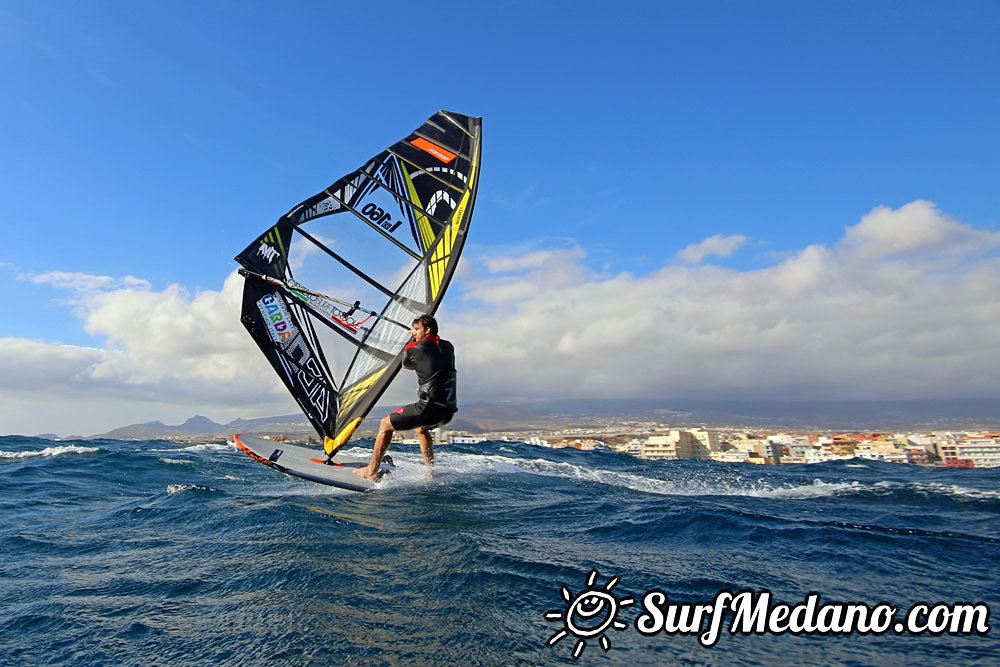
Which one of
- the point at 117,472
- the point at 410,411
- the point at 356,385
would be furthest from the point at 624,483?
the point at 117,472

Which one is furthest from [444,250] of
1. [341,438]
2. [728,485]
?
[728,485]

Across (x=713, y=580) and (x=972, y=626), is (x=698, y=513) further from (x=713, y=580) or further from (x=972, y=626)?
(x=972, y=626)

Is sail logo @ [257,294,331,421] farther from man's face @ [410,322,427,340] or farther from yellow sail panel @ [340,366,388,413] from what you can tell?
man's face @ [410,322,427,340]

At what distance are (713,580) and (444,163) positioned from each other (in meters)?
8.13

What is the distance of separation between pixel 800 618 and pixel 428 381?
5.24 meters

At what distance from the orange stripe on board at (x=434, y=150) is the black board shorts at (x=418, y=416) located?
15.6 feet

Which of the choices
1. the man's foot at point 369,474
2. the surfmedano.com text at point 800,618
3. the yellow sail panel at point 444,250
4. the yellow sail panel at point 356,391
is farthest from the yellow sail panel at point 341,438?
the surfmedano.com text at point 800,618

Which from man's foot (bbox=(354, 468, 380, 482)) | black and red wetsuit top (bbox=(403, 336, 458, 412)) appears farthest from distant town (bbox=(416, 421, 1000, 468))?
black and red wetsuit top (bbox=(403, 336, 458, 412))

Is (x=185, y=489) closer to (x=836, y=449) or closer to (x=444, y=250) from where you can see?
(x=444, y=250)

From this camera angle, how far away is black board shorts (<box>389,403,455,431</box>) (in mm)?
7301

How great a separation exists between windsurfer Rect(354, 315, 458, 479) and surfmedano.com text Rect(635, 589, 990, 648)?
4612mm

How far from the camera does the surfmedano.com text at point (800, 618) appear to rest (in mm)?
2730

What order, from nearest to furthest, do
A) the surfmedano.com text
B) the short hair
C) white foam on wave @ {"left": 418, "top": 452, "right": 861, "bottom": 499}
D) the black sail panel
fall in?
the surfmedano.com text, the short hair, white foam on wave @ {"left": 418, "top": 452, "right": 861, "bottom": 499}, the black sail panel

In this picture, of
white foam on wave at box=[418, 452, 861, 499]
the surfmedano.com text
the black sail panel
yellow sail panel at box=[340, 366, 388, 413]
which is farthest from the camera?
the black sail panel
